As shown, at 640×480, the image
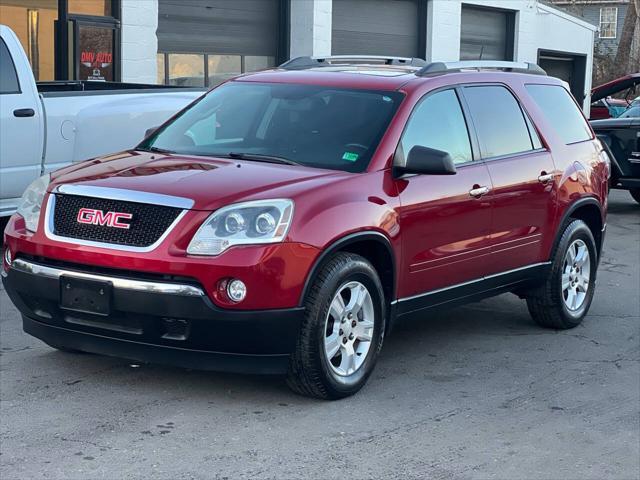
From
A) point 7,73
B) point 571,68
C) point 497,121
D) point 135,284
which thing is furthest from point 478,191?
point 571,68

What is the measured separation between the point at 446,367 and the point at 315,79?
187cm

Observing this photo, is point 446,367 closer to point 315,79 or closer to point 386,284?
point 386,284

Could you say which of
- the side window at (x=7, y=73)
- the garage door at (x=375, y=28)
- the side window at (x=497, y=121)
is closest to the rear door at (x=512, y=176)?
the side window at (x=497, y=121)

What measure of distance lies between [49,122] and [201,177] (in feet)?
15.9

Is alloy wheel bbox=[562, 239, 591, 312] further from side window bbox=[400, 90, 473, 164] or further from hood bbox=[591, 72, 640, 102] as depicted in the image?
hood bbox=[591, 72, 640, 102]

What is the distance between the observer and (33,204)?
237 inches

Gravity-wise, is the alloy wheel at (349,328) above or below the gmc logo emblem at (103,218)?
below

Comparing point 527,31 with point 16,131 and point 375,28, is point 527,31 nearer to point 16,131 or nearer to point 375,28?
point 375,28

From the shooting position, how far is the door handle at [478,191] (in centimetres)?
675

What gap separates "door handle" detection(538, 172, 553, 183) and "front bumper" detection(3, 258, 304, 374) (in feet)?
8.26

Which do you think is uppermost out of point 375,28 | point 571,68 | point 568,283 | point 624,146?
point 375,28

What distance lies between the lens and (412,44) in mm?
23406

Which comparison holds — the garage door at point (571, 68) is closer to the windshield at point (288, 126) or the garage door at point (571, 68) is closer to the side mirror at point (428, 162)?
the windshield at point (288, 126)

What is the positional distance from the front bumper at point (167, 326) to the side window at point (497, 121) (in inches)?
84.0
